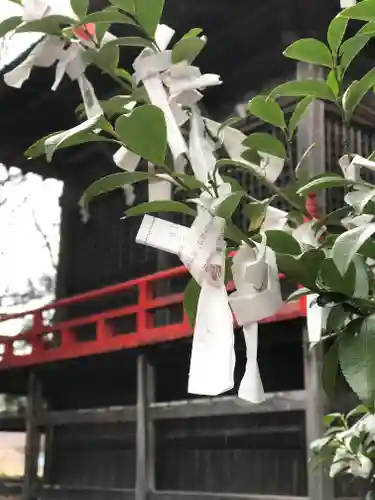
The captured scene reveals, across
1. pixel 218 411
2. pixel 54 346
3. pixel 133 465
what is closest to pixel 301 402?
pixel 218 411

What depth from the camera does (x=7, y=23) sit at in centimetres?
48

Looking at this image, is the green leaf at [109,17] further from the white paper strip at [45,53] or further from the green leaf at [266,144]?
the green leaf at [266,144]

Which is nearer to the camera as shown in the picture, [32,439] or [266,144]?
[266,144]

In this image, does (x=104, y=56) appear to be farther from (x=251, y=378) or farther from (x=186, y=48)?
(x=251, y=378)

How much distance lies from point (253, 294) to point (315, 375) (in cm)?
194

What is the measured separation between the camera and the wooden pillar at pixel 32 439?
377cm

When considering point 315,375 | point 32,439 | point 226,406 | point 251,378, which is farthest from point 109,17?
point 32,439

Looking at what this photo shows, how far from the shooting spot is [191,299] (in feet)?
1.81

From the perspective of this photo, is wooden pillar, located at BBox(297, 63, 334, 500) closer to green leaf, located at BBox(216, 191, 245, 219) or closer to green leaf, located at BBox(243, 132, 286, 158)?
green leaf, located at BBox(243, 132, 286, 158)

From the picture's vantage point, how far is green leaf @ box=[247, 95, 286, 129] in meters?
0.53

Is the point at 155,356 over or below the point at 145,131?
over

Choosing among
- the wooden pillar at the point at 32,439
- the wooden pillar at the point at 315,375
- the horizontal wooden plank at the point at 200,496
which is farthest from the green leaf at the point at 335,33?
the wooden pillar at the point at 32,439

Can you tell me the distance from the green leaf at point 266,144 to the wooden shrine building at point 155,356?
1.71m

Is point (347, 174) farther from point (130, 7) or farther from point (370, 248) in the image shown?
point (130, 7)
